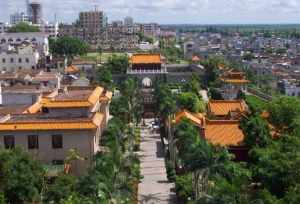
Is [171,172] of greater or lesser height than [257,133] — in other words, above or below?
below

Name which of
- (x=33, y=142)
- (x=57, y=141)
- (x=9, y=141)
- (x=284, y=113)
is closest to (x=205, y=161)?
(x=57, y=141)

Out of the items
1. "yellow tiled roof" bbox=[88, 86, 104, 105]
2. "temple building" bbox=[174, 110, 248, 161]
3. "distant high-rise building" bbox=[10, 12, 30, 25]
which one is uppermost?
"distant high-rise building" bbox=[10, 12, 30, 25]

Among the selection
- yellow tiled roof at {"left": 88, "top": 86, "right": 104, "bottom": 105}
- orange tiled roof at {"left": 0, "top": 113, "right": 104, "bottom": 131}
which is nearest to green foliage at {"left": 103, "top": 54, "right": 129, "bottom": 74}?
yellow tiled roof at {"left": 88, "top": 86, "right": 104, "bottom": 105}

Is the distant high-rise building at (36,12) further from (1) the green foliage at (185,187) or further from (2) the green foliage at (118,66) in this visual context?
(1) the green foliage at (185,187)

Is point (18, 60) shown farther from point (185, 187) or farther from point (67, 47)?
point (185, 187)

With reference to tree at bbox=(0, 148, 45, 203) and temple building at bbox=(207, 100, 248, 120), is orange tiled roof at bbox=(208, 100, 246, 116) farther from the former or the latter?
tree at bbox=(0, 148, 45, 203)

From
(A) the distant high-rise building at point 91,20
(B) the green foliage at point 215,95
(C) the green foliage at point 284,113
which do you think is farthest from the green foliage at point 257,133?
(A) the distant high-rise building at point 91,20
